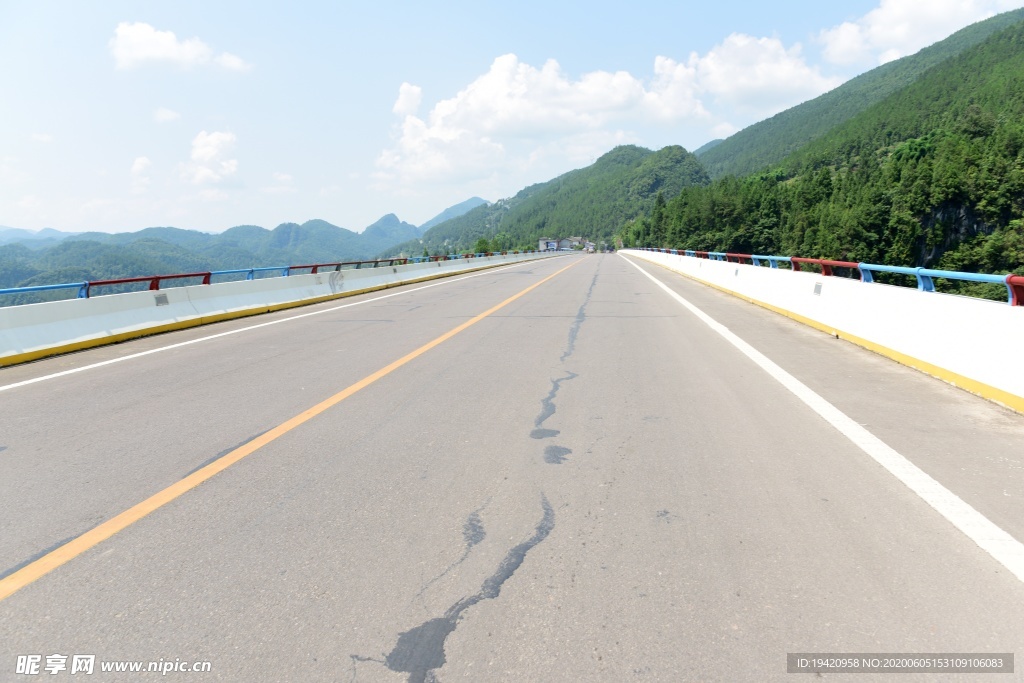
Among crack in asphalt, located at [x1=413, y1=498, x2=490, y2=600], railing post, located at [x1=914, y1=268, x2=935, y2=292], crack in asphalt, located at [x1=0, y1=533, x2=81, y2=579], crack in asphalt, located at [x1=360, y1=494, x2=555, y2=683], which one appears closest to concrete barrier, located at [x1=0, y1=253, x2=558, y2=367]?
crack in asphalt, located at [x1=0, y1=533, x2=81, y2=579]

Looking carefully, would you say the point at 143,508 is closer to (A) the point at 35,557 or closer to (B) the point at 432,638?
(A) the point at 35,557

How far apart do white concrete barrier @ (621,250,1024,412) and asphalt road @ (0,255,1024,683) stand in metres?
0.39

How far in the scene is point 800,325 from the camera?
12.8 meters

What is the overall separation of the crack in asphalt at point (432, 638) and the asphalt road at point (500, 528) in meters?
0.01

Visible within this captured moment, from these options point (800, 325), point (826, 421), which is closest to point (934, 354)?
point (826, 421)

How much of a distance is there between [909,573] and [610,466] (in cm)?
195

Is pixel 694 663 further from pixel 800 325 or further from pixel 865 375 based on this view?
pixel 800 325

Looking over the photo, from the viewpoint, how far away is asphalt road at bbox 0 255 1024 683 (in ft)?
8.36

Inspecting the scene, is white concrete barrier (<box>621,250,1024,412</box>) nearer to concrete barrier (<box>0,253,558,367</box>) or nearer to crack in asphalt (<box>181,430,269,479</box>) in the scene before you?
crack in asphalt (<box>181,430,269,479</box>)

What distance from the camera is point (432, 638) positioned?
2588 millimetres

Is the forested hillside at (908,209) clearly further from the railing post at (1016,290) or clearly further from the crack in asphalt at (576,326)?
the railing post at (1016,290)

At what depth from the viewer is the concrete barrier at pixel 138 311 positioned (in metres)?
9.91

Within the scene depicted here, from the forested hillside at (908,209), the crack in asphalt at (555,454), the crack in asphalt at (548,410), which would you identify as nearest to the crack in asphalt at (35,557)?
the crack in asphalt at (555,454)

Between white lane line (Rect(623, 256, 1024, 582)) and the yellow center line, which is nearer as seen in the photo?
the yellow center line
